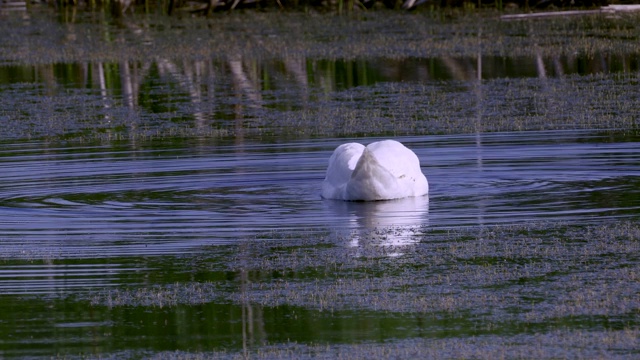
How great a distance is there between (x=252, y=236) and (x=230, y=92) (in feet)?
28.5

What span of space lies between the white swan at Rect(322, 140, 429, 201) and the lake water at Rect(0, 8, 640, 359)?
11 centimetres

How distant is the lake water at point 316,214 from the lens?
668 cm

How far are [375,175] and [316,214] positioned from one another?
2.27ft

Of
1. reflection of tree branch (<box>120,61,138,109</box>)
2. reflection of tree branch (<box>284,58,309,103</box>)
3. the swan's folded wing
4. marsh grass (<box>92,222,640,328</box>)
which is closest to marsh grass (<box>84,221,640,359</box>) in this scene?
marsh grass (<box>92,222,640,328</box>)

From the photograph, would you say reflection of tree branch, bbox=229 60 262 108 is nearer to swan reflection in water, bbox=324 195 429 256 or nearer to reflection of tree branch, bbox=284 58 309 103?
reflection of tree branch, bbox=284 58 309 103

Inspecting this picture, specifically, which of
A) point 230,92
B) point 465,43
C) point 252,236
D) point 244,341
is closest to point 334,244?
point 252,236

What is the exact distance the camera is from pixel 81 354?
6.39 m

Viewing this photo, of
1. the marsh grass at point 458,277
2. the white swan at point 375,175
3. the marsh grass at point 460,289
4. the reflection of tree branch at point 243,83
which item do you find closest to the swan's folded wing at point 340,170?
the white swan at point 375,175

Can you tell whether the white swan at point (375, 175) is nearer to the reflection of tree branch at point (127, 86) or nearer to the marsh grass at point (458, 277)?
the marsh grass at point (458, 277)

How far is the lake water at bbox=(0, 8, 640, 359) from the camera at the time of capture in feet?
21.9

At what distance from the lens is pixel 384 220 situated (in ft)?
31.9

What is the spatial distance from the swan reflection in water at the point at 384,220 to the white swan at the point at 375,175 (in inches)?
2.6

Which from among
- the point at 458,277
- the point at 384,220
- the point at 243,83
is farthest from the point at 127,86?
the point at 458,277

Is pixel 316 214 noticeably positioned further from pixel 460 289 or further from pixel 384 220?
pixel 460 289
